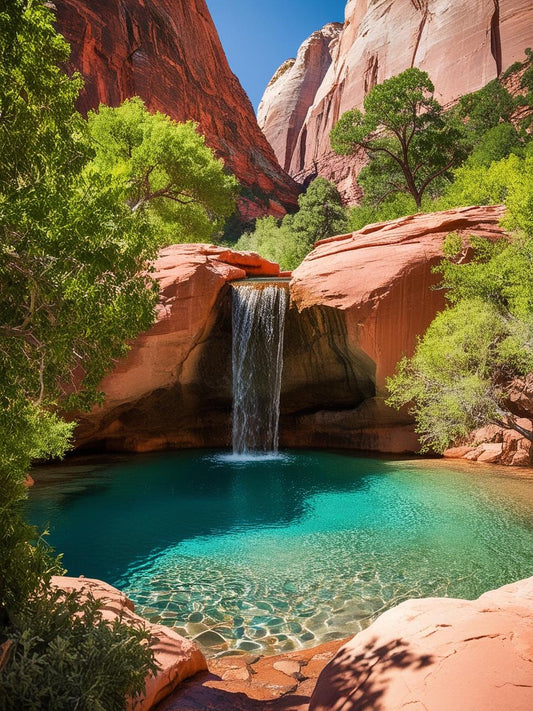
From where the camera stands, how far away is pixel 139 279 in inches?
218

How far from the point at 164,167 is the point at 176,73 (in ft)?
90.8

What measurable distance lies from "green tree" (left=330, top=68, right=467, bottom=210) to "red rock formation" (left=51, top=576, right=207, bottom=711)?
2339 centimetres

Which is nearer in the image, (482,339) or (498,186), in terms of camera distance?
(482,339)

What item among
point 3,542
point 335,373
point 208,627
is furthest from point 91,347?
point 335,373

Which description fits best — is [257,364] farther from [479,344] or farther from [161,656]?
[161,656]

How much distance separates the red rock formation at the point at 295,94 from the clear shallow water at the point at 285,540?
67.4 m

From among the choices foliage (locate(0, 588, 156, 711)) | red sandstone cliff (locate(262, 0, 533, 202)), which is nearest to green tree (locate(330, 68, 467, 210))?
red sandstone cliff (locate(262, 0, 533, 202))

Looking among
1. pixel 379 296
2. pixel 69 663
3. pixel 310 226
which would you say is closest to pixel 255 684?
pixel 69 663

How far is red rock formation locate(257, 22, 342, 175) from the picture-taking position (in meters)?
74.1

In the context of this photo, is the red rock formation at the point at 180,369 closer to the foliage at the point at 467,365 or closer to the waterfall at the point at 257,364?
the waterfall at the point at 257,364

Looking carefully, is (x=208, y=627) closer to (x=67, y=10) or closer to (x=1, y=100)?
(x=1, y=100)

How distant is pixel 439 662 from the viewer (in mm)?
2789

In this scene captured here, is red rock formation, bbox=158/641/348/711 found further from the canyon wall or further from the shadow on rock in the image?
the canyon wall

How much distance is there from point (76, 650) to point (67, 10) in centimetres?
4497
